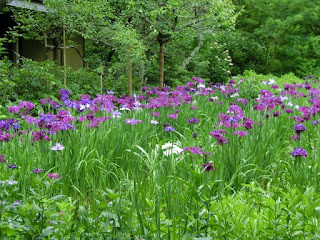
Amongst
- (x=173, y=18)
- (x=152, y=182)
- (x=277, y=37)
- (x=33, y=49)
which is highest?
(x=173, y=18)

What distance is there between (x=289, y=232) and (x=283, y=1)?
13560mm

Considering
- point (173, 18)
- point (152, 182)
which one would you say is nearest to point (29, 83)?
point (173, 18)

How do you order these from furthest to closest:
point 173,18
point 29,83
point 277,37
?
point 277,37
point 173,18
point 29,83

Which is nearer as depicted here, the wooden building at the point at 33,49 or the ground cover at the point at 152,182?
the ground cover at the point at 152,182

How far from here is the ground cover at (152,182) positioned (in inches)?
76.8

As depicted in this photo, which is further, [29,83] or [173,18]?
[173,18]

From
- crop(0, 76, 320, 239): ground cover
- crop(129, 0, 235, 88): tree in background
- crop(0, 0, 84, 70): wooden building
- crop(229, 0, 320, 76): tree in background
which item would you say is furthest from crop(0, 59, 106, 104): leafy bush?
crop(229, 0, 320, 76): tree in background

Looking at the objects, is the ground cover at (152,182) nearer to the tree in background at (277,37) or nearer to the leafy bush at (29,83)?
the leafy bush at (29,83)

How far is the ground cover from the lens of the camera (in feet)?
6.40

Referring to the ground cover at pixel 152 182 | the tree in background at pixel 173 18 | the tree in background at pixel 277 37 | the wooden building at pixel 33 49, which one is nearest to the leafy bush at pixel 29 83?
the ground cover at pixel 152 182

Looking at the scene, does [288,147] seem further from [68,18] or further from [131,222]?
[68,18]

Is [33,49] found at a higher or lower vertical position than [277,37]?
lower

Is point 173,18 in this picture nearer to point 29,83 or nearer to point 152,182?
point 29,83

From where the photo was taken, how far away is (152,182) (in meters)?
3.15
